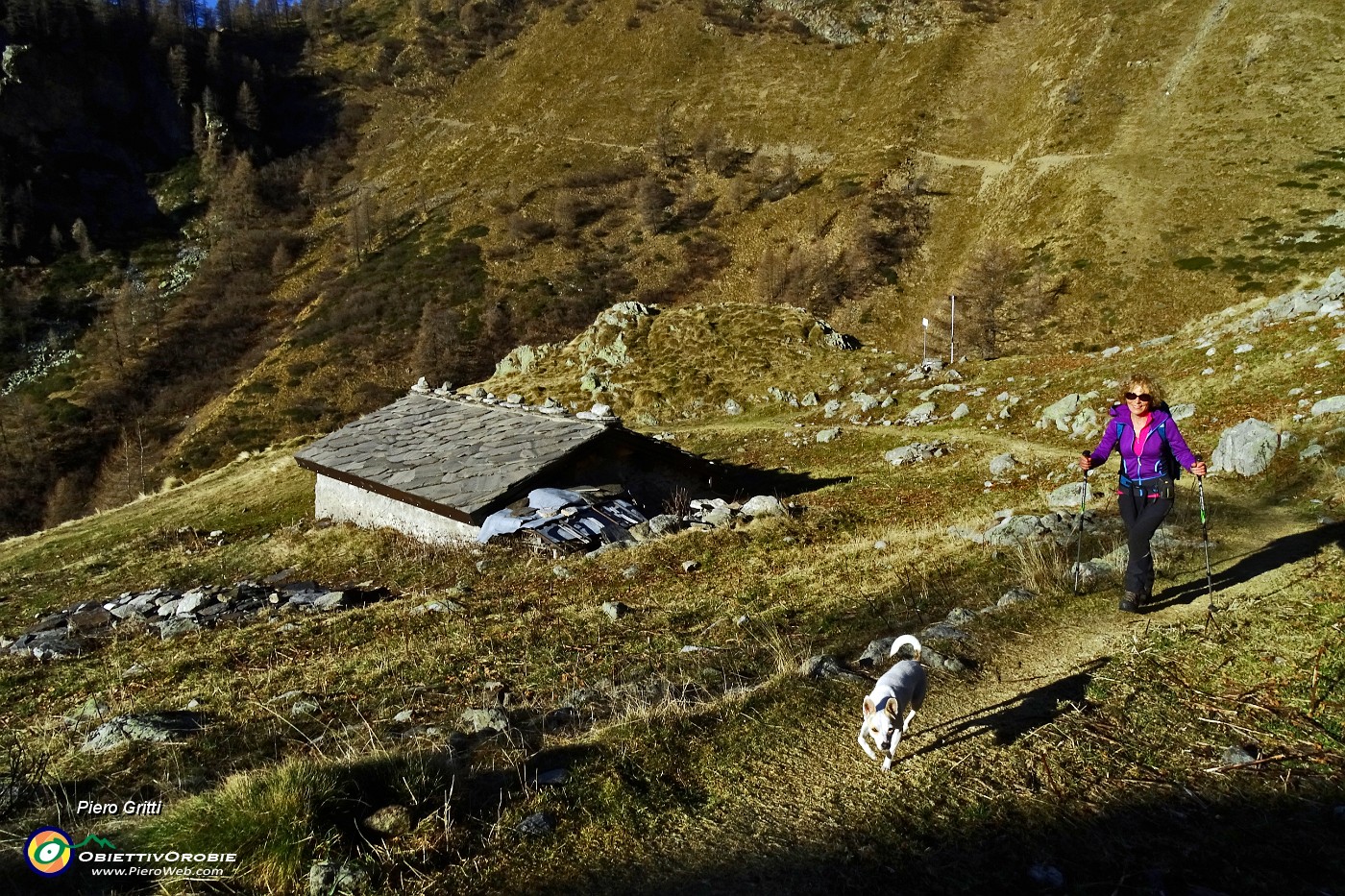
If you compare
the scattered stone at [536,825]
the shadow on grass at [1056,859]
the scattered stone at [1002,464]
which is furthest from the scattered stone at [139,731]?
the scattered stone at [1002,464]

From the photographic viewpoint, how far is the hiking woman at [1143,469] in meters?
7.96

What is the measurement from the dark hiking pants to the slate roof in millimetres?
12181

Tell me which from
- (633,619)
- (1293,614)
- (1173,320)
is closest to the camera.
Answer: (1293,614)

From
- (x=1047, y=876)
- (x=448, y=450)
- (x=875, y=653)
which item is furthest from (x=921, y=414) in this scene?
(x=1047, y=876)

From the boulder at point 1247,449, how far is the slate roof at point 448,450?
12658 millimetres

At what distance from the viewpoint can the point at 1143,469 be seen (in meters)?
8.05

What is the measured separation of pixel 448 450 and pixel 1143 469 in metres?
16.6

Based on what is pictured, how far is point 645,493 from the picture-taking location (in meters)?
19.9

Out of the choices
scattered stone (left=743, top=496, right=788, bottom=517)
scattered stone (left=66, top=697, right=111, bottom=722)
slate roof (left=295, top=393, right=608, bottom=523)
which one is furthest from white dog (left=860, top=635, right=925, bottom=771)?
slate roof (left=295, top=393, right=608, bottom=523)

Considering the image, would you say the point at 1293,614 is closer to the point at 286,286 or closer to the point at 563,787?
the point at 563,787

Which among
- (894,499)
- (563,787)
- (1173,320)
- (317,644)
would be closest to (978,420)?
(894,499)

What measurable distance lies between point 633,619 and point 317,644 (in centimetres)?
431

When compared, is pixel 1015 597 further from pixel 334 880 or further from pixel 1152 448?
pixel 334 880

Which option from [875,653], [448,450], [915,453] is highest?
[875,653]
